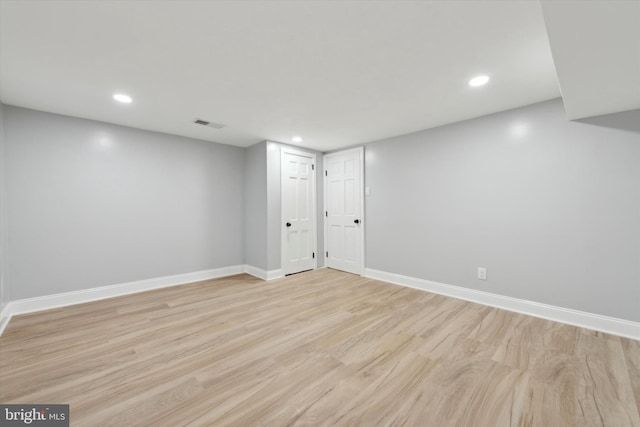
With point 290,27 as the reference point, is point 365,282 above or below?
below

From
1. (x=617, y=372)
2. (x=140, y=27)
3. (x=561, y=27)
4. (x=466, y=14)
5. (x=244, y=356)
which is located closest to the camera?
(x=561, y=27)

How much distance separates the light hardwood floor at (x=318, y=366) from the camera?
146 cm

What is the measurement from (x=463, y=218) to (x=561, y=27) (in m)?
2.45

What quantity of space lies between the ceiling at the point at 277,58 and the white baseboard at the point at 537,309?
2039mm

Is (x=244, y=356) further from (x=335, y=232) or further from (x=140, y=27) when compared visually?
(x=335, y=232)

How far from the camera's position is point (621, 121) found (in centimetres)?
235

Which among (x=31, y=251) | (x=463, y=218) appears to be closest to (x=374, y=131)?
(x=463, y=218)

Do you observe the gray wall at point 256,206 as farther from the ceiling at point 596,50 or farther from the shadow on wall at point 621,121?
the shadow on wall at point 621,121

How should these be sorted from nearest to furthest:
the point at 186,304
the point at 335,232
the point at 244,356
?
the point at 244,356 < the point at 186,304 < the point at 335,232

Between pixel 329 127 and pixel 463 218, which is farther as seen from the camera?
pixel 329 127

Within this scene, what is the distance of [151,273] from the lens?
3.77 m

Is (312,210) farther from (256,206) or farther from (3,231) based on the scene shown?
(3,231)

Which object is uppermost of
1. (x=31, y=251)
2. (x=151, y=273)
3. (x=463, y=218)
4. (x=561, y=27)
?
(x=561, y=27)

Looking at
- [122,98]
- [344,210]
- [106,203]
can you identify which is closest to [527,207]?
[344,210]
